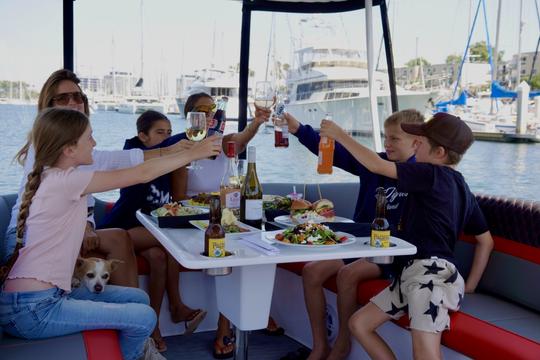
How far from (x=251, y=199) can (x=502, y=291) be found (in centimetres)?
120

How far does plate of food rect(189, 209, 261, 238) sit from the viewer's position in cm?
204

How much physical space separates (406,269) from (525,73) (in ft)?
70.6

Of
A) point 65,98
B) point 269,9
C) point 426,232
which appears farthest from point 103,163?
point 269,9

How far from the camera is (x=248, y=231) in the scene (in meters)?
2.07

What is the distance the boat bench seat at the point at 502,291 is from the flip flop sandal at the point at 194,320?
52 cm

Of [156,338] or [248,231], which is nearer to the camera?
[248,231]

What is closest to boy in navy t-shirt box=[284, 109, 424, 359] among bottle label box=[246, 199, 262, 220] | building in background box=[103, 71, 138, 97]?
bottle label box=[246, 199, 262, 220]

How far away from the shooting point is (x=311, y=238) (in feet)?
6.15

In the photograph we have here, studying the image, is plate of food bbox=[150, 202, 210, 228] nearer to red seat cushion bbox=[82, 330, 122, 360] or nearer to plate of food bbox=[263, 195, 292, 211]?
plate of food bbox=[263, 195, 292, 211]

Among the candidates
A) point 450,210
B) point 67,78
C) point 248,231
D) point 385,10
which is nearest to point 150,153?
point 67,78

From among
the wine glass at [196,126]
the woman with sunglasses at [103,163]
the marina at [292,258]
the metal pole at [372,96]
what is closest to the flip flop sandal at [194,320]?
the marina at [292,258]

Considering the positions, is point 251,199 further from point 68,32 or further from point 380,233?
point 68,32

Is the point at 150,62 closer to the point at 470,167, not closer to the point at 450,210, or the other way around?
the point at 470,167

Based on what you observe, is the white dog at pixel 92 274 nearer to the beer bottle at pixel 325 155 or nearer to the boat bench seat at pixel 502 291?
the beer bottle at pixel 325 155
